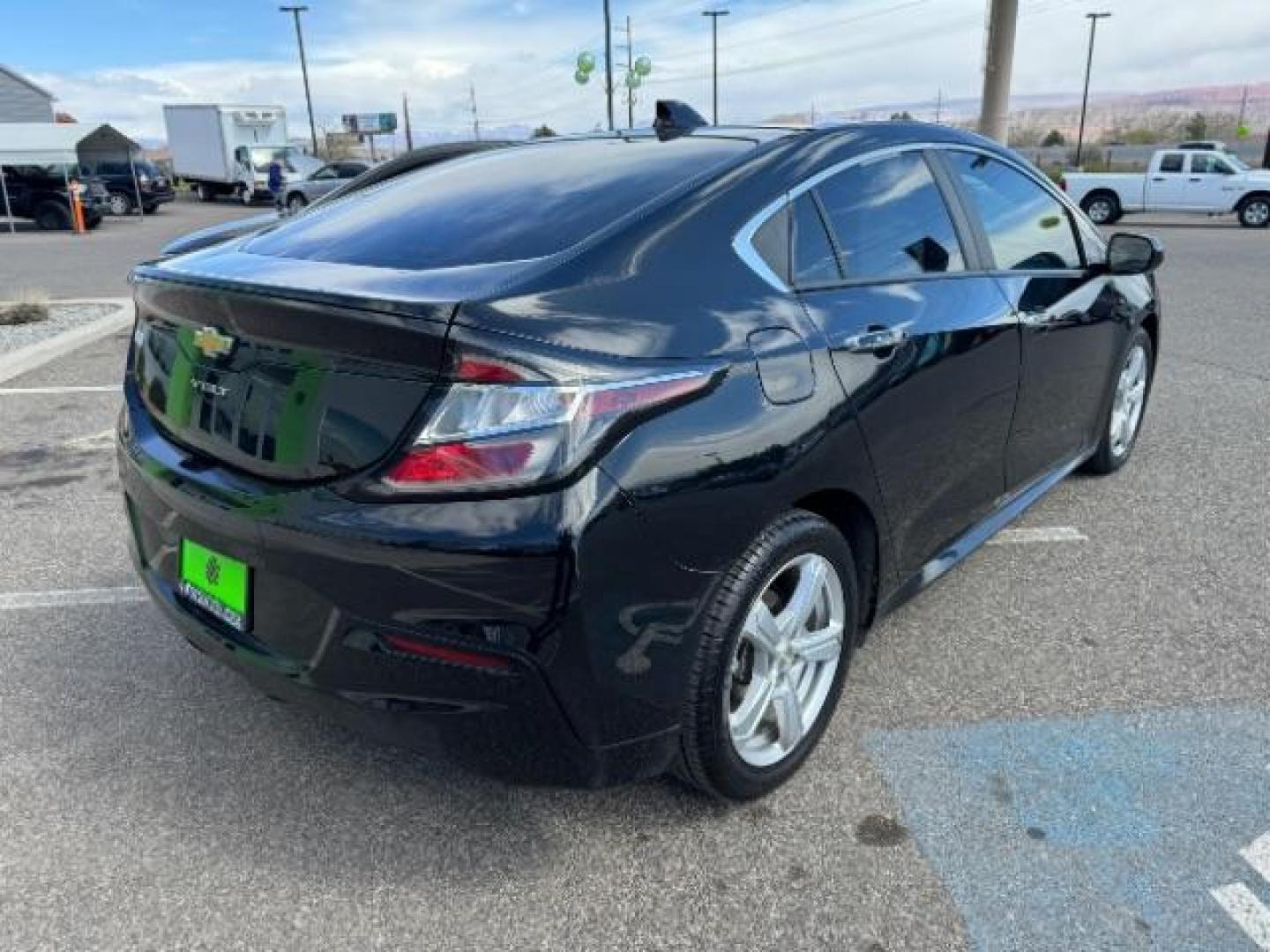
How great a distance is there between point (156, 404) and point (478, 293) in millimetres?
→ 1103

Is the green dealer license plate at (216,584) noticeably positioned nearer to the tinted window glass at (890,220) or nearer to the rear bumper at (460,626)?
the rear bumper at (460,626)

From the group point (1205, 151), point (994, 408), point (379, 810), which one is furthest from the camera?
point (1205, 151)

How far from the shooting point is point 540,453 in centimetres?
192

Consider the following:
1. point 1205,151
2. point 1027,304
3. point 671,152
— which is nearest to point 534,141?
point 671,152

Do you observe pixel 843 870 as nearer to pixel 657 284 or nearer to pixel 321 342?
pixel 657 284

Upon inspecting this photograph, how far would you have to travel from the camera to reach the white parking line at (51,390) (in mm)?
6980

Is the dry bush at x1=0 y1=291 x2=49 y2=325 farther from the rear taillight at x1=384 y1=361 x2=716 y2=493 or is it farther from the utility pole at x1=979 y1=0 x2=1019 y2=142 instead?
the utility pole at x1=979 y1=0 x2=1019 y2=142

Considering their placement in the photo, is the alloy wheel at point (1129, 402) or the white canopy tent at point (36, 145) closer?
the alloy wheel at point (1129, 402)

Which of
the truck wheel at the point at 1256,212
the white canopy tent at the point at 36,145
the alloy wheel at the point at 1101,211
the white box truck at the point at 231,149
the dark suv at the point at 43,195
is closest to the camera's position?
the truck wheel at the point at 1256,212

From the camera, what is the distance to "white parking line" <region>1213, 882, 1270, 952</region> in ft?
6.84

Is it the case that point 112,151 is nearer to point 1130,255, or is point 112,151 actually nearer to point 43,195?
point 43,195

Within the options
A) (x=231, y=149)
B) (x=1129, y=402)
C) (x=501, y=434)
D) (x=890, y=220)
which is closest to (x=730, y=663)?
(x=501, y=434)

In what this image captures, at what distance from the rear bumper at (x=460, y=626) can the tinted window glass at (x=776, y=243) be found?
32.1 inches

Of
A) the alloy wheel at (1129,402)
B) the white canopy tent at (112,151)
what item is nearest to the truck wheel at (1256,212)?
the alloy wheel at (1129,402)
